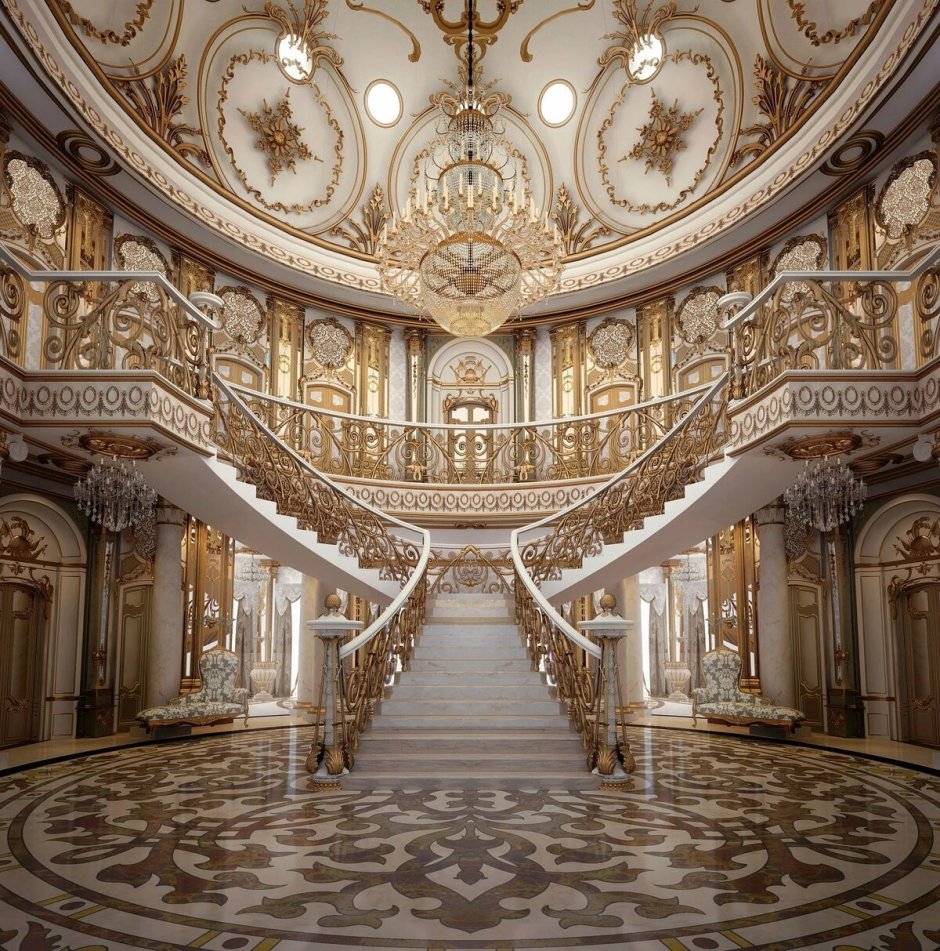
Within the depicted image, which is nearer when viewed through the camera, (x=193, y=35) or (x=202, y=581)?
(x=193, y=35)

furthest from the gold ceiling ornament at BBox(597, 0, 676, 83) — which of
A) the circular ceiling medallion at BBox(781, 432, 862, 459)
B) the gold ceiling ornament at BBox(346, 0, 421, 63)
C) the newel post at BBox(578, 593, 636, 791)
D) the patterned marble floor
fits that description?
the patterned marble floor

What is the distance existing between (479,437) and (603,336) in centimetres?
263

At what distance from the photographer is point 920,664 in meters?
9.12

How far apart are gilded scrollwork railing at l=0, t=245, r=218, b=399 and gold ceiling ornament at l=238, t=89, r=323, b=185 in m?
5.26

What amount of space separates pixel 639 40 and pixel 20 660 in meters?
11.0

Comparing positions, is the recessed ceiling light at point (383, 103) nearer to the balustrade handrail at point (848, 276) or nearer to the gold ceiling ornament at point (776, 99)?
the gold ceiling ornament at point (776, 99)

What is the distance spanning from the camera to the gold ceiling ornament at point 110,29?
800cm

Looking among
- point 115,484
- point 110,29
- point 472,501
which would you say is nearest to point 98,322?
point 115,484

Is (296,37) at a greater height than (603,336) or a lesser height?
greater

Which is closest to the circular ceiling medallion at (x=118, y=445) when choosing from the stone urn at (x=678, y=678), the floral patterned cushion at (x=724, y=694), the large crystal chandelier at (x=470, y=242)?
the large crystal chandelier at (x=470, y=242)

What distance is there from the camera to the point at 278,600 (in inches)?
631

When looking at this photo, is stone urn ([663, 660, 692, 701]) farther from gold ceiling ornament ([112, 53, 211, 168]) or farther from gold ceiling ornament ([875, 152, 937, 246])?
gold ceiling ornament ([112, 53, 211, 168])

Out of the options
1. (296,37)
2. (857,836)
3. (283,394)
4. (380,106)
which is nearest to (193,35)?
(296,37)

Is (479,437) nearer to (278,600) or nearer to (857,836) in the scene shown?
(278,600)
